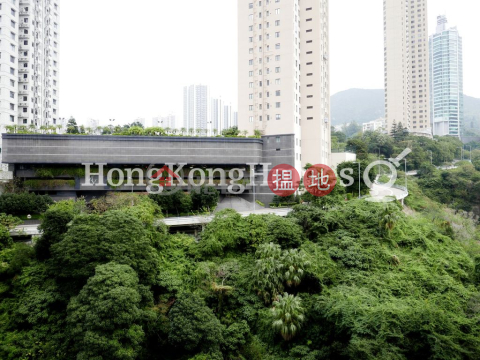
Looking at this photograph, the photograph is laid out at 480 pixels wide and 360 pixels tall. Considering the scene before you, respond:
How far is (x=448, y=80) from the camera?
256ft

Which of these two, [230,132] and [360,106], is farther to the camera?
[360,106]

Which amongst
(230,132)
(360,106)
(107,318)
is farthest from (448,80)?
(107,318)

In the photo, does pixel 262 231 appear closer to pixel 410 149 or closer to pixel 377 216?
pixel 377 216

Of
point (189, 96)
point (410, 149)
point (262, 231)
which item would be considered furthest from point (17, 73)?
point (410, 149)

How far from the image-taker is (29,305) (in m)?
13.2

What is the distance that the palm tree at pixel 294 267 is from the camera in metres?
14.2

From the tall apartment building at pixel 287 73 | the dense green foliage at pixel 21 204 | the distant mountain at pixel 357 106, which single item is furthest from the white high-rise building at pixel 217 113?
the distant mountain at pixel 357 106

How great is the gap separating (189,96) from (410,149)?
37.7 meters

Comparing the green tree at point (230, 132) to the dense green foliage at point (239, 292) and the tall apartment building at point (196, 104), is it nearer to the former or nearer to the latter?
the dense green foliage at point (239, 292)

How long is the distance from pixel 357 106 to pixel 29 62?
13768 cm

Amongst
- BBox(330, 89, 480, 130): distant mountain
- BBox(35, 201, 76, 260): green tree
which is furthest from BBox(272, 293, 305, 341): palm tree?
BBox(330, 89, 480, 130): distant mountain

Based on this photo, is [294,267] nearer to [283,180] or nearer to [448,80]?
[283,180]

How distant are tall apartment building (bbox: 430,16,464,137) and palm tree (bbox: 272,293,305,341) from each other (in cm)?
8435

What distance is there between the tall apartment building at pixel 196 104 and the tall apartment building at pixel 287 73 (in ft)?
61.8
